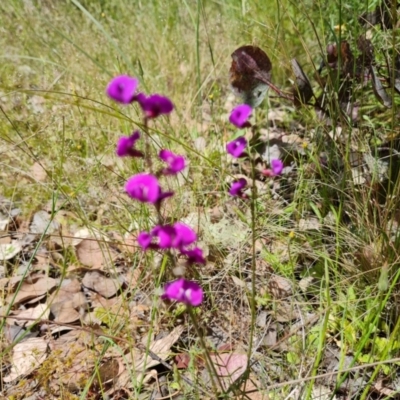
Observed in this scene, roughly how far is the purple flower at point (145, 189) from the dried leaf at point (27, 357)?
0.73m

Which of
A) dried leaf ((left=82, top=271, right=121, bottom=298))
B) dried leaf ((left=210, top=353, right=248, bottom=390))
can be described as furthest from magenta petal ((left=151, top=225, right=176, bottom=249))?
dried leaf ((left=82, top=271, right=121, bottom=298))

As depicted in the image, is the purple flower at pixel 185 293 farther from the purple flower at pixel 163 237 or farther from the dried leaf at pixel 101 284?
the dried leaf at pixel 101 284

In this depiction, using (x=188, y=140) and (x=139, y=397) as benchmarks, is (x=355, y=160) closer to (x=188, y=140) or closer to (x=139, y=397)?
(x=188, y=140)

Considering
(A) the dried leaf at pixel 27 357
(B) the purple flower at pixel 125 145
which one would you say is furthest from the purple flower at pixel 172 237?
(A) the dried leaf at pixel 27 357

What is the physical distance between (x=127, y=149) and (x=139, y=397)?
73 centimetres

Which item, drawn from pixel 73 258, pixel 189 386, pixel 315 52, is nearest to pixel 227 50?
pixel 315 52

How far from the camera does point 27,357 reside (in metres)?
1.25

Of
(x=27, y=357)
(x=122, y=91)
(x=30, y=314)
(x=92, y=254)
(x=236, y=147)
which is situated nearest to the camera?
(x=122, y=91)

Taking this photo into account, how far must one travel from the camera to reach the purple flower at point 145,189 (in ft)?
1.95

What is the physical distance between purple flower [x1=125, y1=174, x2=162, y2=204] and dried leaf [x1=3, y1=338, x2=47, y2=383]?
73 centimetres

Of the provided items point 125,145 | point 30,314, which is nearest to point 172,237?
point 125,145

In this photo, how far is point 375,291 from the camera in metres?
1.17

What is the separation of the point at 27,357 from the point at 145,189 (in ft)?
2.81

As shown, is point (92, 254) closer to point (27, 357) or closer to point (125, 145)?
point (27, 357)
